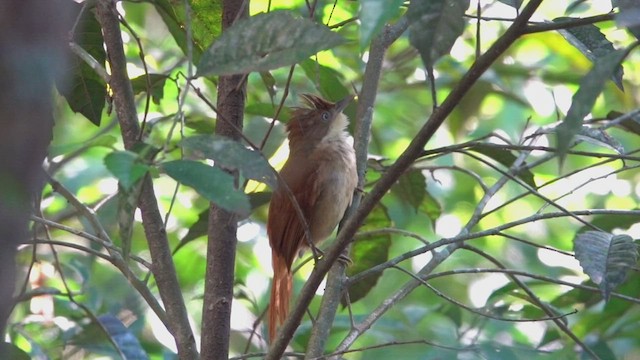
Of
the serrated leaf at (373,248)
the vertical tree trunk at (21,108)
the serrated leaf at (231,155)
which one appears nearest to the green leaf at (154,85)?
the serrated leaf at (373,248)

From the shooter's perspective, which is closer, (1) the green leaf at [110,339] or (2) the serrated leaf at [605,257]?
(2) the serrated leaf at [605,257]

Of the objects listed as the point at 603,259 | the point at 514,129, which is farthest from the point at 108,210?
the point at 514,129

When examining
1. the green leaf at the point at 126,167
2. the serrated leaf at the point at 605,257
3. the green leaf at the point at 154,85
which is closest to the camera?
the green leaf at the point at 126,167

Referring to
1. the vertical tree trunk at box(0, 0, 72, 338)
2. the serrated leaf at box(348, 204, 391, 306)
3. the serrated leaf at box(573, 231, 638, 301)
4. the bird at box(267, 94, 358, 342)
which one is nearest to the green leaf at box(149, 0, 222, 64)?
the serrated leaf at box(348, 204, 391, 306)

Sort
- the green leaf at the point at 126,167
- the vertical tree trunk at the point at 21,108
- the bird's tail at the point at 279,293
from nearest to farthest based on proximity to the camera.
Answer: the vertical tree trunk at the point at 21,108 < the green leaf at the point at 126,167 < the bird's tail at the point at 279,293

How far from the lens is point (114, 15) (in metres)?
2.29

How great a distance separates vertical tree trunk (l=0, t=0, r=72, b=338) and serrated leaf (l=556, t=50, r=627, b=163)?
2.81ft

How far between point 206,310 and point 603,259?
0.92 m

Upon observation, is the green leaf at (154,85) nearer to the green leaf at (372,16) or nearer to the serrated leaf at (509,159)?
the serrated leaf at (509,159)

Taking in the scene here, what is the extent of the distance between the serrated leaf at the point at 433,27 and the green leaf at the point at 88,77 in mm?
1158

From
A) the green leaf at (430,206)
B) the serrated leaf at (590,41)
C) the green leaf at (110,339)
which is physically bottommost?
the green leaf at (110,339)

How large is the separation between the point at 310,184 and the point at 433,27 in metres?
2.57

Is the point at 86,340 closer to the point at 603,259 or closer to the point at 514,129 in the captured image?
the point at 603,259

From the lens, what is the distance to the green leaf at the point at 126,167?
149 cm
